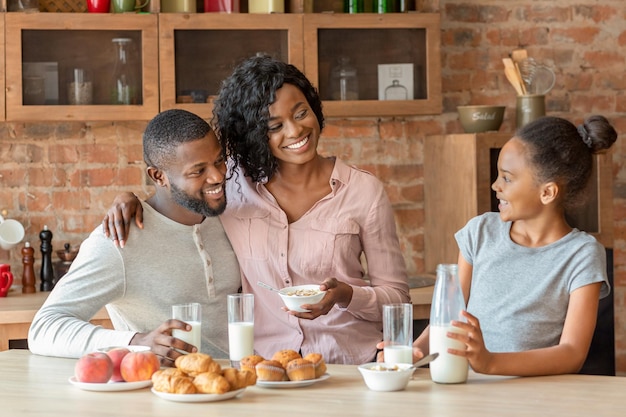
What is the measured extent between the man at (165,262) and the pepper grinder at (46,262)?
1371mm

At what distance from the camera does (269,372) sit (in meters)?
1.82

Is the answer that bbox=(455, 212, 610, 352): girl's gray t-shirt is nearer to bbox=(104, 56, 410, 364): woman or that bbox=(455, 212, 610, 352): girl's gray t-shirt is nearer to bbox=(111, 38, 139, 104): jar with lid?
bbox=(104, 56, 410, 364): woman

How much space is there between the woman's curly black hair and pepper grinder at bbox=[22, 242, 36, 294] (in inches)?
53.9

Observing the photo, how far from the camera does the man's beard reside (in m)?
2.32

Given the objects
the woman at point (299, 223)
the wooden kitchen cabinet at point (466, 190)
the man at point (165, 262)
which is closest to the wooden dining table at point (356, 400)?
the man at point (165, 262)

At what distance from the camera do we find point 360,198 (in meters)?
2.51

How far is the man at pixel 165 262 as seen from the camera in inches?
87.5

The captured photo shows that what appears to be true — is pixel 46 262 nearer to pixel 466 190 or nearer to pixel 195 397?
pixel 466 190

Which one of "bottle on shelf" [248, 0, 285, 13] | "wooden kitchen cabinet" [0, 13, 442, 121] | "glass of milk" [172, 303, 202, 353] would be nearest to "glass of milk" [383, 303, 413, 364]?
"glass of milk" [172, 303, 202, 353]

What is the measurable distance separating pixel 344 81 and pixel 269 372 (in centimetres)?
206

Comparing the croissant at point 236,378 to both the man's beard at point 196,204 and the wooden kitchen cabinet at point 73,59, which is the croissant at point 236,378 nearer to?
the man's beard at point 196,204

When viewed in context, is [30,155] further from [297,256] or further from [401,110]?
[297,256]

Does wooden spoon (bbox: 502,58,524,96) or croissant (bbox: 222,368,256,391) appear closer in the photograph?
croissant (bbox: 222,368,256,391)

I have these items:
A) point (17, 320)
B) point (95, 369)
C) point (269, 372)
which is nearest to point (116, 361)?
point (95, 369)
